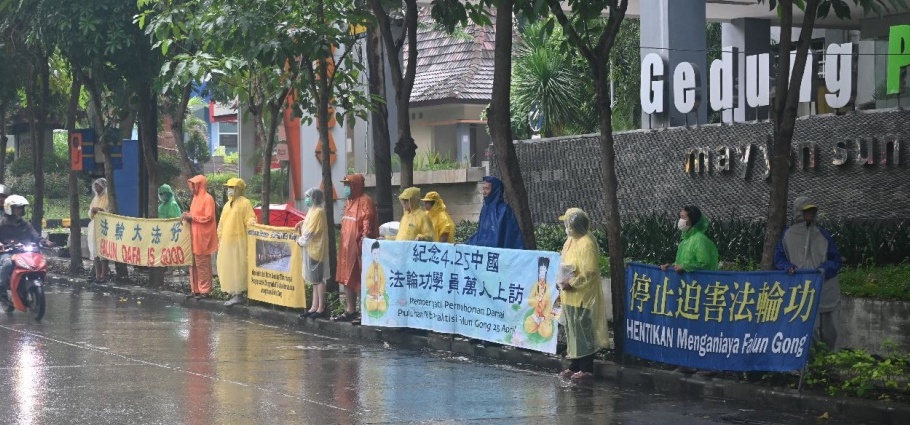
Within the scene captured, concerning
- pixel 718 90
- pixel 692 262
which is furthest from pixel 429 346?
pixel 718 90

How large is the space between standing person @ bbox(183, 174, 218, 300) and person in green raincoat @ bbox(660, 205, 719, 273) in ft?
34.2

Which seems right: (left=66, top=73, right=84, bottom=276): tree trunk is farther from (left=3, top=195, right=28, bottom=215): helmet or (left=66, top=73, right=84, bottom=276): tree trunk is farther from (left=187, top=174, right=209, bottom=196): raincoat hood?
(left=3, top=195, right=28, bottom=215): helmet

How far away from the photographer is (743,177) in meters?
19.6

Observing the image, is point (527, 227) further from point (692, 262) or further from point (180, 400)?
point (180, 400)

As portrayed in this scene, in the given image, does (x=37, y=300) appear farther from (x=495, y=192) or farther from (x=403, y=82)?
(x=495, y=192)

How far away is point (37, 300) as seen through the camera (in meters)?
18.2

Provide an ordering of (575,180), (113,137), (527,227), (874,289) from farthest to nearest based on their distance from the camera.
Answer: (113,137) → (575,180) → (527,227) → (874,289)

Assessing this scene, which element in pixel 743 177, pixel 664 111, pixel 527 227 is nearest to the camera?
pixel 527 227

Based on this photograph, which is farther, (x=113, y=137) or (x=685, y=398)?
(x=113, y=137)

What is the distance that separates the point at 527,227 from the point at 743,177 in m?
5.11

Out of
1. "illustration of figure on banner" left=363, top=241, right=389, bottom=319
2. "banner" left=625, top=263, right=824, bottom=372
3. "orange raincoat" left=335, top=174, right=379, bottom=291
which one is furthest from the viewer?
"orange raincoat" left=335, top=174, right=379, bottom=291

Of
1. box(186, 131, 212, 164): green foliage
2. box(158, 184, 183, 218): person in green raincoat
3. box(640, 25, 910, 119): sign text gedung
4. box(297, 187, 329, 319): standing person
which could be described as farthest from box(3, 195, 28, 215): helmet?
box(186, 131, 212, 164): green foliage

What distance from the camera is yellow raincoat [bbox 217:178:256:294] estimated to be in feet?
67.2

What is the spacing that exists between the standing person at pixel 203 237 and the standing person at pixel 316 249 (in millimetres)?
3638
